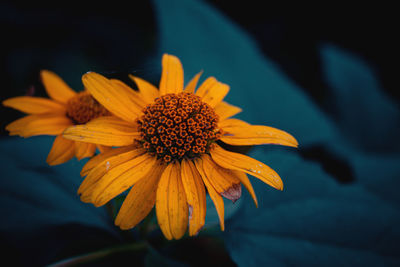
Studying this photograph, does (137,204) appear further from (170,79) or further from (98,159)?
(170,79)

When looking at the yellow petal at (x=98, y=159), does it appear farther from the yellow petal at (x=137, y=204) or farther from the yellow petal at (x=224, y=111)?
the yellow petal at (x=224, y=111)

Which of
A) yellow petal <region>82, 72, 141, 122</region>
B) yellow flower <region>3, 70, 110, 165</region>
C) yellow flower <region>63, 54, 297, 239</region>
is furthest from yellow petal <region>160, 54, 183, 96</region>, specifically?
yellow flower <region>3, 70, 110, 165</region>

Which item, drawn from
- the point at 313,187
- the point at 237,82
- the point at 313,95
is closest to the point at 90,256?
the point at 313,187

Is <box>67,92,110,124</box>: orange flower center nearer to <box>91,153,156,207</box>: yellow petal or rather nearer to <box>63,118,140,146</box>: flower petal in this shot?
<box>63,118,140,146</box>: flower petal

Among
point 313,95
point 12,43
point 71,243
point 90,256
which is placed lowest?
point 71,243

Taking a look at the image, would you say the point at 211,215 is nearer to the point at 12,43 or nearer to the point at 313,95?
the point at 313,95

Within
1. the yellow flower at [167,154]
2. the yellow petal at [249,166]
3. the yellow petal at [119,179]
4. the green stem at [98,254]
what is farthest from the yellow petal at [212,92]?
the green stem at [98,254]

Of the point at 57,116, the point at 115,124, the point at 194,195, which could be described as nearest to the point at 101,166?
the point at 115,124
